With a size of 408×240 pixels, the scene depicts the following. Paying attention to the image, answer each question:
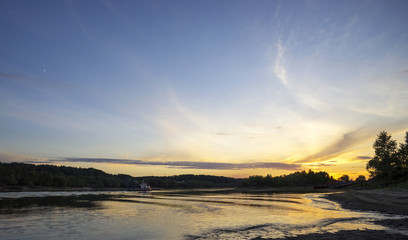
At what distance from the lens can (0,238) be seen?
59.9 feet

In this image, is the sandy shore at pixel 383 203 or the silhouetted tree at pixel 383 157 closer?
the sandy shore at pixel 383 203

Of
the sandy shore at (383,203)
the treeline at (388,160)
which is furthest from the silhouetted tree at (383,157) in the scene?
the sandy shore at (383,203)

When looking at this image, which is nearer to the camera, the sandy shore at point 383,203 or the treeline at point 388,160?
the sandy shore at point 383,203

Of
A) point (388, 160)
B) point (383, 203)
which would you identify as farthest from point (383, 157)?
point (383, 203)

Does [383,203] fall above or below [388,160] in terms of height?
below

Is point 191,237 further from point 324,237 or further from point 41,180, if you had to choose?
point 41,180

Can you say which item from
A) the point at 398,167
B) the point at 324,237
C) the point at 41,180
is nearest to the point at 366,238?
the point at 324,237

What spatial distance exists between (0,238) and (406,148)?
365 feet

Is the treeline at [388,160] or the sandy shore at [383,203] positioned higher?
the treeline at [388,160]

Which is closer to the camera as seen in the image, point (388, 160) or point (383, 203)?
point (383, 203)

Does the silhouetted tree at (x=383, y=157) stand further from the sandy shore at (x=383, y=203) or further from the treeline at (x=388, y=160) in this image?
the sandy shore at (x=383, y=203)

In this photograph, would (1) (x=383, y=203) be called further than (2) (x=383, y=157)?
No

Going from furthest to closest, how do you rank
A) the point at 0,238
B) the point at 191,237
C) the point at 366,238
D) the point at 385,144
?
the point at 385,144 → the point at 191,237 → the point at 0,238 → the point at 366,238

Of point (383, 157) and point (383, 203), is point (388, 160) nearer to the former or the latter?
point (383, 157)
